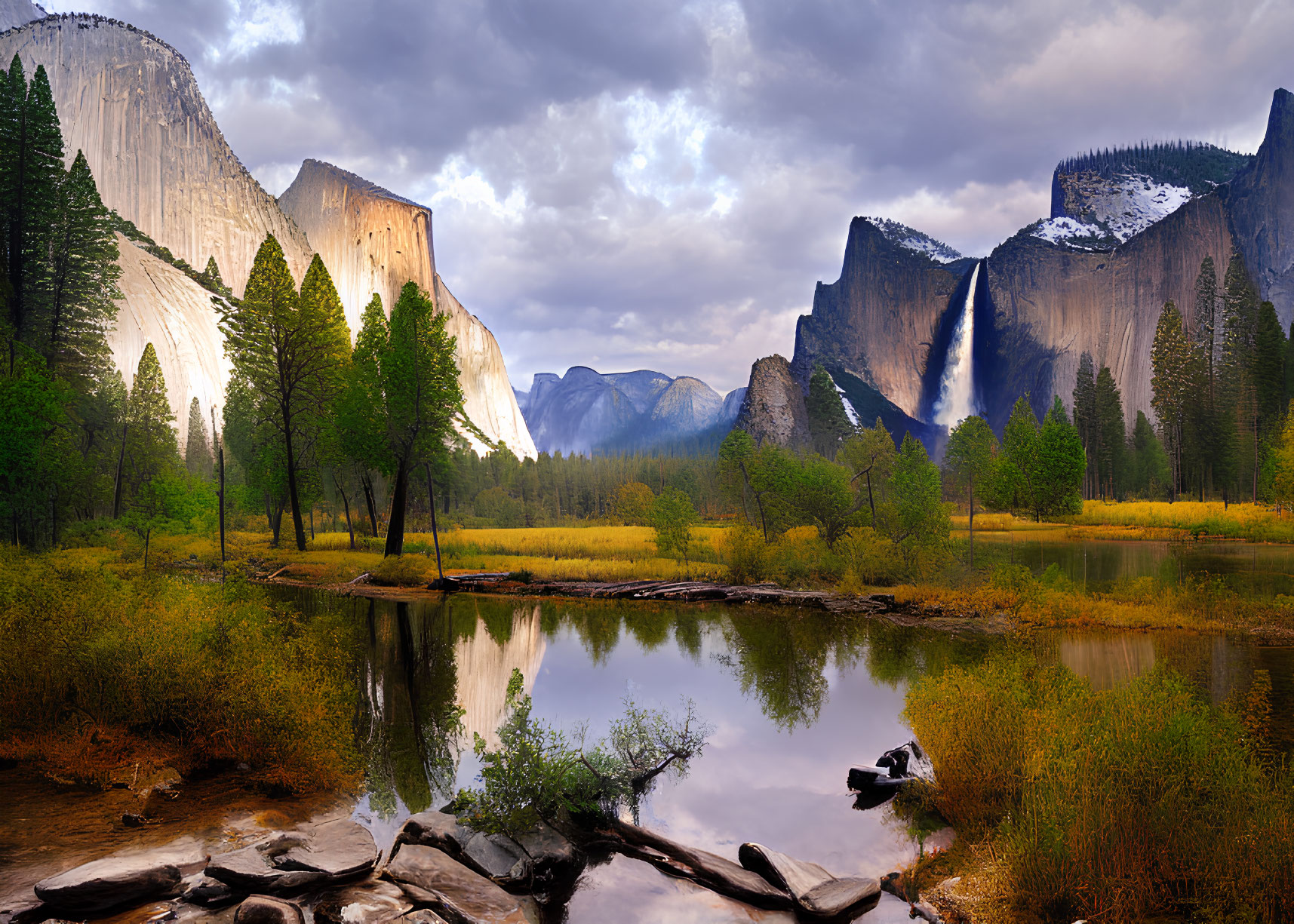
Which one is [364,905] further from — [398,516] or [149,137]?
[149,137]

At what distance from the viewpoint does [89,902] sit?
15.9ft

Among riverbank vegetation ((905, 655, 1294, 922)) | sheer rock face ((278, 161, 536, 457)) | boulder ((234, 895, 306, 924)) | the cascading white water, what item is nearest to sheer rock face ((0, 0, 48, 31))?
sheer rock face ((278, 161, 536, 457))

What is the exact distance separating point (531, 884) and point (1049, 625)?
18263 mm

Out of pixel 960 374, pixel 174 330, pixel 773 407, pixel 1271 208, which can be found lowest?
pixel 174 330

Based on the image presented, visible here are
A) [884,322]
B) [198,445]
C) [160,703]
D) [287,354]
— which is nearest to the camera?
[160,703]

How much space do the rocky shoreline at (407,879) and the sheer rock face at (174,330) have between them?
127 ft

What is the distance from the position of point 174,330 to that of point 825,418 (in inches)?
2754

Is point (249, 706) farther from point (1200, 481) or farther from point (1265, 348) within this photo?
point (1200, 481)

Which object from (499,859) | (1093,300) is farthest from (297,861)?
(1093,300)

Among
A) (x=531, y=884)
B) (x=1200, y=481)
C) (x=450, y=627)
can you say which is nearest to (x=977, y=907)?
(x=531, y=884)

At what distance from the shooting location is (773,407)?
97375 mm

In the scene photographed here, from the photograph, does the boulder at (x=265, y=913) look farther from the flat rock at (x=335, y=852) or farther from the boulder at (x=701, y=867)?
the boulder at (x=701, y=867)

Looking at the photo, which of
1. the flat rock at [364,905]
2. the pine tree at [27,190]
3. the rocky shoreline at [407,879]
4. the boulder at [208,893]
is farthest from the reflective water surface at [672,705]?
the pine tree at [27,190]

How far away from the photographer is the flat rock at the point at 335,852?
546cm
